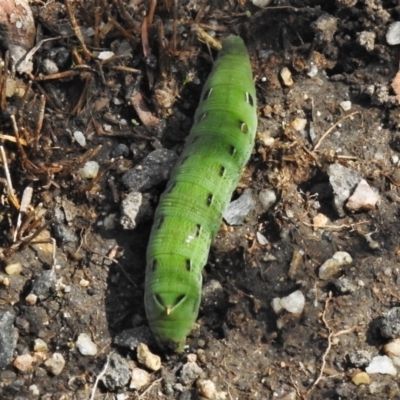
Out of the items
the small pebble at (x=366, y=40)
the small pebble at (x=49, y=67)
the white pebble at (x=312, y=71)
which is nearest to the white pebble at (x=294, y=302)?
the white pebble at (x=312, y=71)

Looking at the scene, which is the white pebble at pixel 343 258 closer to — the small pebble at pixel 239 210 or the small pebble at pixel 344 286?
the small pebble at pixel 344 286

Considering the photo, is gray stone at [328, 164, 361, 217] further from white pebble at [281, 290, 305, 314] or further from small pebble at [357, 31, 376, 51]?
small pebble at [357, 31, 376, 51]

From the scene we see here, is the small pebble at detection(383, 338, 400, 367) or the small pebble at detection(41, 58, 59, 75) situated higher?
the small pebble at detection(41, 58, 59, 75)

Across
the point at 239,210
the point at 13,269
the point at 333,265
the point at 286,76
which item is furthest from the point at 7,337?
the point at 286,76

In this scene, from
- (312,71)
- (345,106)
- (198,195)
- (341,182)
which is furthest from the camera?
(312,71)

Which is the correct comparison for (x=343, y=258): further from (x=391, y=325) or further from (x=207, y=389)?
(x=207, y=389)

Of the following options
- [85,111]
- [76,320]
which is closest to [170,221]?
[76,320]

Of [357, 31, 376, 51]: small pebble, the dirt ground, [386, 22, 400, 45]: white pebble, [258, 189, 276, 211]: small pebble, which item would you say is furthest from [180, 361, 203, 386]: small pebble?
[386, 22, 400, 45]: white pebble
